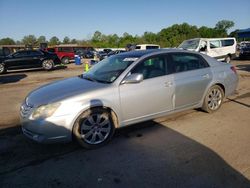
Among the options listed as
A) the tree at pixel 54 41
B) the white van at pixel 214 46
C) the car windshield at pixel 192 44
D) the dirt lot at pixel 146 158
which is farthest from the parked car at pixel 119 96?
the tree at pixel 54 41

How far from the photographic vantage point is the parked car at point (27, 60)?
55.2 ft

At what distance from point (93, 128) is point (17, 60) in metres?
15.1

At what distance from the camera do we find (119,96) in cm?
412

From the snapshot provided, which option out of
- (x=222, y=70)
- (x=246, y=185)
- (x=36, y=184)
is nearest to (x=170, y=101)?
(x=222, y=70)

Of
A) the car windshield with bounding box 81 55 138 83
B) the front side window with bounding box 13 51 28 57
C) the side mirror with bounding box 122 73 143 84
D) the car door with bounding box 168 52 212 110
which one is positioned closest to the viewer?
the side mirror with bounding box 122 73 143 84

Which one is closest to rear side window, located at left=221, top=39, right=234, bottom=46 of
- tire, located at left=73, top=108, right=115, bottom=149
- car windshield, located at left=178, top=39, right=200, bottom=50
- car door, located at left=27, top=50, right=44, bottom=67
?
car windshield, located at left=178, top=39, right=200, bottom=50

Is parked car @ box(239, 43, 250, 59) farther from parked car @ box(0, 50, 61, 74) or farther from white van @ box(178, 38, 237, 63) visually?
parked car @ box(0, 50, 61, 74)

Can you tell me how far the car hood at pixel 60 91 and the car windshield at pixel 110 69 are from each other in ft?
0.71

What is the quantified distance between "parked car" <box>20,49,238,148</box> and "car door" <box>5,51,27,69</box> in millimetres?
13782

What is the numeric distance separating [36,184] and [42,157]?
73cm

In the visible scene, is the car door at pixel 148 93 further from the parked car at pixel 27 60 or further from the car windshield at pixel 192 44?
the parked car at pixel 27 60

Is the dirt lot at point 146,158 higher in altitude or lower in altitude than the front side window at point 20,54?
lower

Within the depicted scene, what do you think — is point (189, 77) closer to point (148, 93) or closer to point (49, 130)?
point (148, 93)

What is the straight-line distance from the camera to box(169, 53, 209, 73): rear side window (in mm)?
4891
